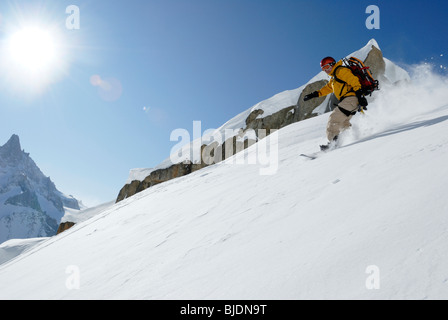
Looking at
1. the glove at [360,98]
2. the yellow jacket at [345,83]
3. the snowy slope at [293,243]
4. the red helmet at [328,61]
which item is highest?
the red helmet at [328,61]

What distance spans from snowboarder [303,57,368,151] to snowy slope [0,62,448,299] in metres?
2.00

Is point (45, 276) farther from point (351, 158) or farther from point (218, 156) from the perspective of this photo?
point (218, 156)

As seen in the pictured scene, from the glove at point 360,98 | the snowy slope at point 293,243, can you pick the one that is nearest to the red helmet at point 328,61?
the glove at point 360,98

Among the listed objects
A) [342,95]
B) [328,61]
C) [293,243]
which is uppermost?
[328,61]

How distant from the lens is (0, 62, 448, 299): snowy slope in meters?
1.58

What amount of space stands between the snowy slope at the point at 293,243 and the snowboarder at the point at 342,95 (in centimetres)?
200

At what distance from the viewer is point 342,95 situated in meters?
6.48

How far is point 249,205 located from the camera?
3699 millimetres

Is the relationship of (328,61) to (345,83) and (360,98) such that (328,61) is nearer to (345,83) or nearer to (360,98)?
(345,83)

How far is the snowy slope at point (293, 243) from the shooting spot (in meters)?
1.58

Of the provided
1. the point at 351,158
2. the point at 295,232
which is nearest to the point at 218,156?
the point at 351,158

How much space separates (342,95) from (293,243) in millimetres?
5258

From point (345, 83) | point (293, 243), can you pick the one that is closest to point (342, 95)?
point (345, 83)

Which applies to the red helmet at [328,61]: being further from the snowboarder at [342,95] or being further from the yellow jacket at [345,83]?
the yellow jacket at [345,83]
